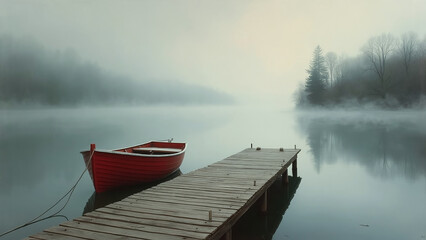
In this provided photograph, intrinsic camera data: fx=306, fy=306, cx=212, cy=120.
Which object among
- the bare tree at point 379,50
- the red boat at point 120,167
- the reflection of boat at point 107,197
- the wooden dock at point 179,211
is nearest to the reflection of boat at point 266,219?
the wooden dock at point 179,211

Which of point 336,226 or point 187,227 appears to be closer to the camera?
point 187,227

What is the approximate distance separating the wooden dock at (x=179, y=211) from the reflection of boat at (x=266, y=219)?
0.30 m

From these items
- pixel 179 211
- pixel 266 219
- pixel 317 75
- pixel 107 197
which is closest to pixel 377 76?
pixel 317 75

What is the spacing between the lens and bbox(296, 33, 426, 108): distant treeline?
55.4 meters

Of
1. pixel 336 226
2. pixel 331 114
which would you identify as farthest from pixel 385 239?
pixel 331 114

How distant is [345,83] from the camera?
63625 millimetres

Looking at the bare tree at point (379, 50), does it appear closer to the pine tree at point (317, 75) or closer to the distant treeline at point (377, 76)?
the distant treeline at point (377, 76)

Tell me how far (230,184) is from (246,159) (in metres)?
3.47

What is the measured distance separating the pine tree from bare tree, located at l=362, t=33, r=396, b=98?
1065 cm

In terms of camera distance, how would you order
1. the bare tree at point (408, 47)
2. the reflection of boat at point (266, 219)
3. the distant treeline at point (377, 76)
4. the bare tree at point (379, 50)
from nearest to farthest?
the reflection of boat at point (266, 219)
the distant treeline at point (377, 76)
the bare tree at point (408, 47)
the bare tree at point (379, 50)

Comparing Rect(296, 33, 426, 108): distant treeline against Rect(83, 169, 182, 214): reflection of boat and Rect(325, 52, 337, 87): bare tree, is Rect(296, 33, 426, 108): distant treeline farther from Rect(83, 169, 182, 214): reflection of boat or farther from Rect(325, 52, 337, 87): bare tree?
Rect(83, 169, 182, 214): reflection of boat

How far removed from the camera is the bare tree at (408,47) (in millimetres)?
59094

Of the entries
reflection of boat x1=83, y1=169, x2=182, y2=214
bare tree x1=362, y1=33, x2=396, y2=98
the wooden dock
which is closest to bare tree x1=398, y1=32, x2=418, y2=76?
bare tree x1=362, y1=33, x2=396, y2=98

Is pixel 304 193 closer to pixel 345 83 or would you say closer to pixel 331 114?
pixel 331 114
